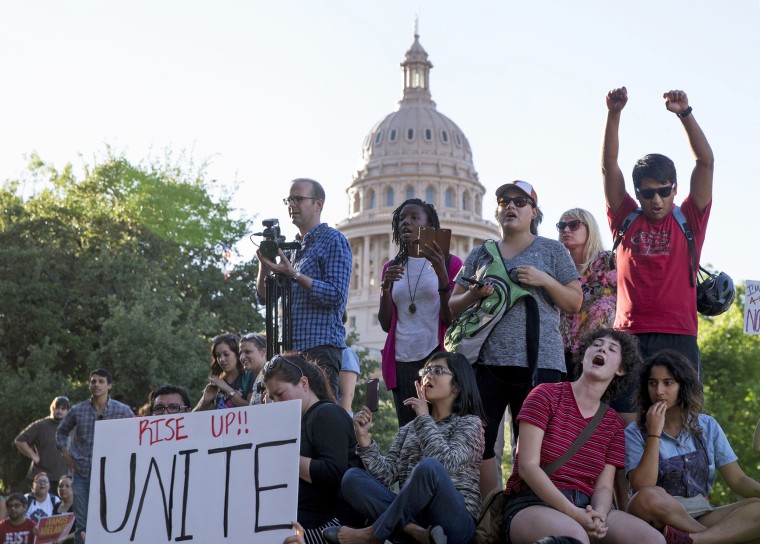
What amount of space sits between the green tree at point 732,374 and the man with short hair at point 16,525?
25654mm

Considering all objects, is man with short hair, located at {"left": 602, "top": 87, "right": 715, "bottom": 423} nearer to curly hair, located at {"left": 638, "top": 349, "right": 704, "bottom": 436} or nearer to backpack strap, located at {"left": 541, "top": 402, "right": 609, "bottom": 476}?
curly hair, located at {"left": 638, "top": 349, "right": 704, "bottom": 436}

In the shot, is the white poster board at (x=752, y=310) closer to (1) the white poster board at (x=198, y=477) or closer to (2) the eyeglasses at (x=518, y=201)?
(2) the eyeglasses at (x=518, y=201)

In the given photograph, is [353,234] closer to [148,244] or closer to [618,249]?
[148,244]

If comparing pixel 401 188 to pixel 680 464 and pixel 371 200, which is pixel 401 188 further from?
pixel 680 464

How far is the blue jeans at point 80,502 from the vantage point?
12.1 m

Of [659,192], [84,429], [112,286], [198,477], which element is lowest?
[198,477]

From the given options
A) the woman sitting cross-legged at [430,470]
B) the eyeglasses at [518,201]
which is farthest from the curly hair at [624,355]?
the eyeglasses at [518,201]

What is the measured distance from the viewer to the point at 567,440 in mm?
6484

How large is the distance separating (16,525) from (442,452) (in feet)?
26.5

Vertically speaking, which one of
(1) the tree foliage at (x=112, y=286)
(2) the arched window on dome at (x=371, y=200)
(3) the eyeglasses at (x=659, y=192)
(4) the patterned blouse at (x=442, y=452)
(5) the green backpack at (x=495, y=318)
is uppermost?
(2) the arched window on dome at (x=371, y=200)

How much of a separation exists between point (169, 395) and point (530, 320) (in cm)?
308

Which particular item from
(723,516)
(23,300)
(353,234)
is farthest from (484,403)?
(353,234)

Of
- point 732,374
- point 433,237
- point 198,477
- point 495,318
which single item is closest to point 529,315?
point 495,318

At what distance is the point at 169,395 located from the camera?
9203mm
